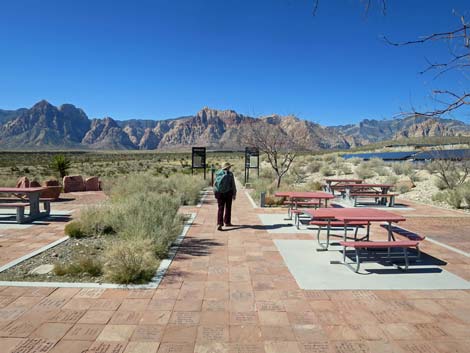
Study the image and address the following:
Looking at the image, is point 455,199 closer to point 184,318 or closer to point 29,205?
point 184,318

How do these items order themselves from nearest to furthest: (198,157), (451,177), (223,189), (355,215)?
(355,215), (223,189), (451,177), (198,157)

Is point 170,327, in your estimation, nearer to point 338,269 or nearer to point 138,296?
point 138,296

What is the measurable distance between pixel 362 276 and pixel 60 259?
492 centimetres

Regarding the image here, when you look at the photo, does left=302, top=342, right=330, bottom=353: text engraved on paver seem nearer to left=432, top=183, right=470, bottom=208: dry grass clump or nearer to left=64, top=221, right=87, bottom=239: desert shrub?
left=64, top=221, right=87, bottom=239: desert shrub

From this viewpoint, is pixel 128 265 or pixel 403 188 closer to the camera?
pixel 128 265

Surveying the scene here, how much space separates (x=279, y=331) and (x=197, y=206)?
8947 mm

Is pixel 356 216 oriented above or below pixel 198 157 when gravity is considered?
below

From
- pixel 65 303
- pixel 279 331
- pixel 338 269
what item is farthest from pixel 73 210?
pixel 279 331

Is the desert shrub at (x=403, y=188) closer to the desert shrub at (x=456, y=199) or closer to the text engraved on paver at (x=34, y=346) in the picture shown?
the desert shrub at (x=456, y=199)

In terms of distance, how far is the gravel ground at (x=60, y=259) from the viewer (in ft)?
17.0

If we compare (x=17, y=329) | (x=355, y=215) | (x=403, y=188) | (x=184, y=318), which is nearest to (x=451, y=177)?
(x=403, y=188)

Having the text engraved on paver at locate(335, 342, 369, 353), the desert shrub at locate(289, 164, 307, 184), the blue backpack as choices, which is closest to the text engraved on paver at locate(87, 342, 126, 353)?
the text engraved on paver at locate(335, 342, 369, 353)

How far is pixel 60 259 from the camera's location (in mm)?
6148

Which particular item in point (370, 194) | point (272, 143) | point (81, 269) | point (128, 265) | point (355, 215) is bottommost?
→ point (81, 269)
